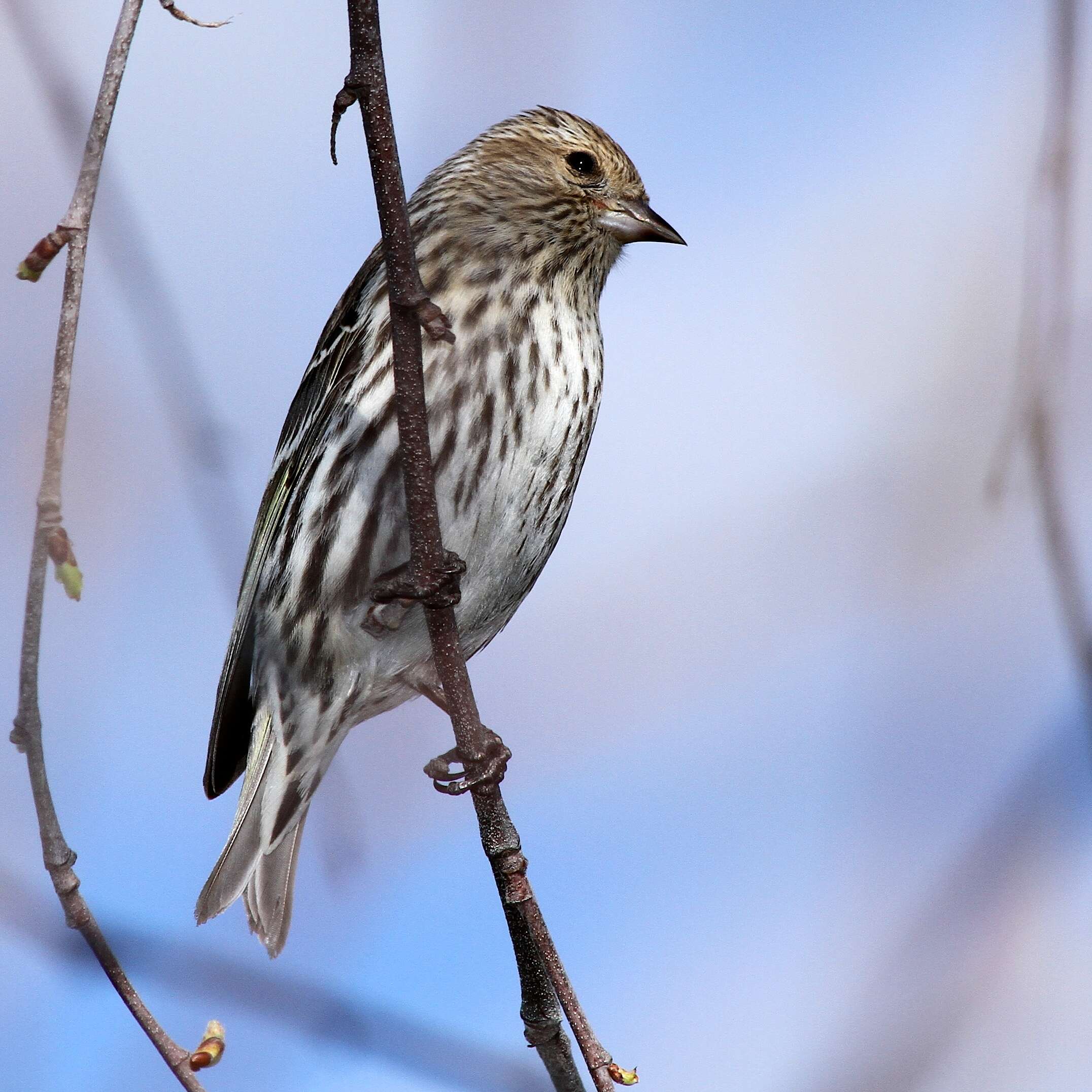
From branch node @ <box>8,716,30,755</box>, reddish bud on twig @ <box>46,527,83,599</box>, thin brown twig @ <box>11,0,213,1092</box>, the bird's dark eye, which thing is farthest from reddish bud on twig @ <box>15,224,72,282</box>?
the bird's dark eye

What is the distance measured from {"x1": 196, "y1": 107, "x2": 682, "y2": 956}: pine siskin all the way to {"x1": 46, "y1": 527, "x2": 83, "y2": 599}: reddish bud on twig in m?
1.60

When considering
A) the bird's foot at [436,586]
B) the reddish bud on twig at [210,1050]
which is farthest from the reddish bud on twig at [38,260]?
the reddish bud on twig at [210,1050]

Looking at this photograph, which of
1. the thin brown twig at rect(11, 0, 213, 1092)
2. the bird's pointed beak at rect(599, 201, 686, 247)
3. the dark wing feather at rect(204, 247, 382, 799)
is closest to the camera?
the thin brown twig at rect(11, 0, 213, 1092)

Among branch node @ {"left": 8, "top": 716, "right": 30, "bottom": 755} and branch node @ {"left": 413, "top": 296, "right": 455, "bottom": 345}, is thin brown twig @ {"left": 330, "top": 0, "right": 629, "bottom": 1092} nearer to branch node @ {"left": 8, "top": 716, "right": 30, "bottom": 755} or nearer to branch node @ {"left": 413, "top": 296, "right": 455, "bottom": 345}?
branch node @ {"left": 413, "top": 296, "right": 455, "bottom": 345}

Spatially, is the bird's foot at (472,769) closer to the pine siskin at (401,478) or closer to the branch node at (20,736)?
the pine siskin at (401,478)

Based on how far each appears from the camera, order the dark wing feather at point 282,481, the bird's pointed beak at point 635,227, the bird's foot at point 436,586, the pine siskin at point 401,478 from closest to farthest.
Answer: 1. the bird's foot at point 436,586
2. the pine siskin at point 401,478
3. the dark wing feather at point 282,481
4. the bird's pointed beak at point 635,227

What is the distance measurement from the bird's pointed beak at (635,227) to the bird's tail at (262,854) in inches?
77.9

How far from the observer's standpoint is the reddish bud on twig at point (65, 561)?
2084mm

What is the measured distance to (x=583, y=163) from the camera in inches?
190

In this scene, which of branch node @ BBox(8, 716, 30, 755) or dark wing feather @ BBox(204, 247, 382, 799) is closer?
branch node @ BBox(8, 716, 30, 755)

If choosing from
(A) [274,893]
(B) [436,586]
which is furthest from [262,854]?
(B) [436,586]

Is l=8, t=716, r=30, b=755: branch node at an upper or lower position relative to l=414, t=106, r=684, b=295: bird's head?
lower

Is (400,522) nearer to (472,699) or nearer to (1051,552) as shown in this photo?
(472,699)

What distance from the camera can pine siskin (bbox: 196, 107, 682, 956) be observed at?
3979mm
